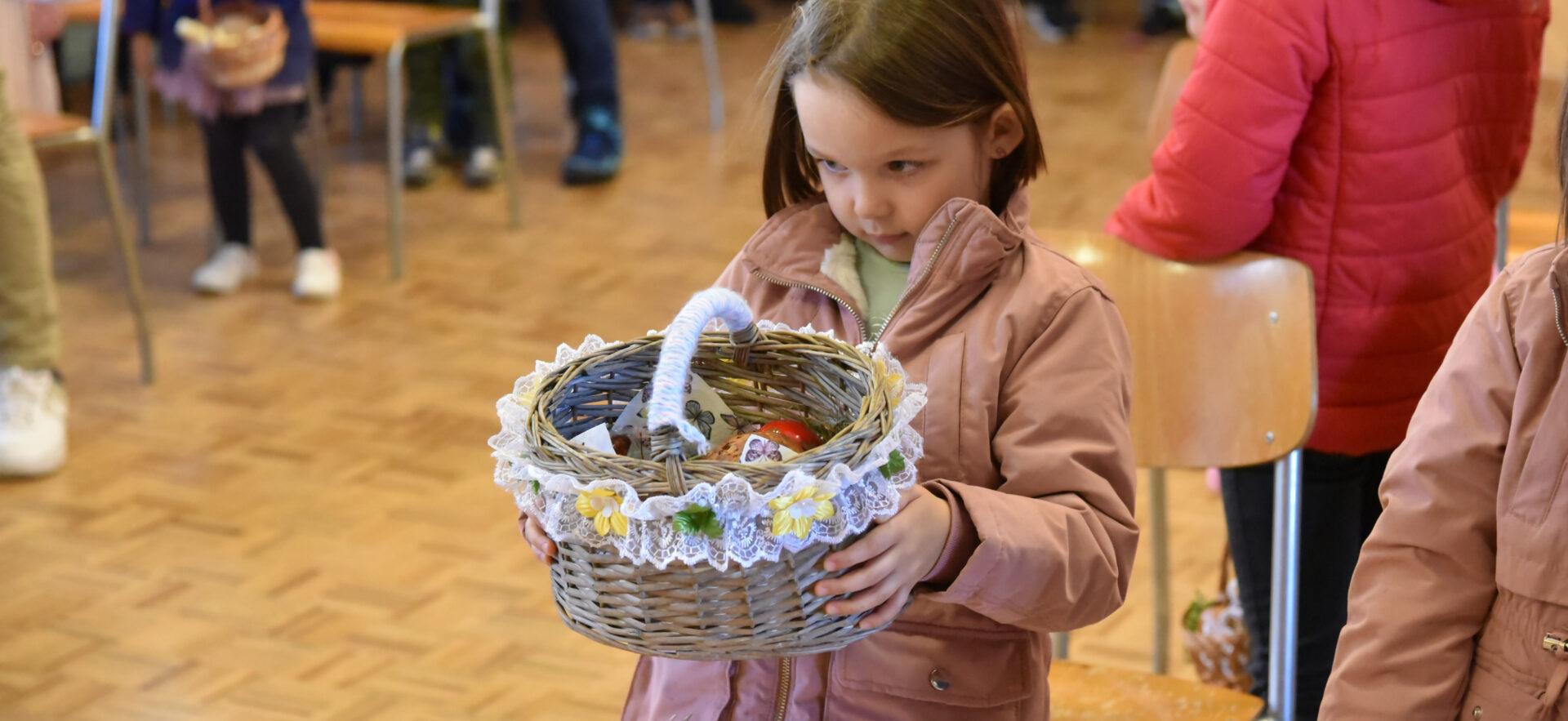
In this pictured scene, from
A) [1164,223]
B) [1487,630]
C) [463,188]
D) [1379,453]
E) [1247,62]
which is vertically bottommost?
[463,188]

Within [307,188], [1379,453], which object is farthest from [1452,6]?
[307,188]

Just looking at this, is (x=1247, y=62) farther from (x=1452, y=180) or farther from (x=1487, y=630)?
(x=1487, y=630)

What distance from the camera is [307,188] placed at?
3.81 m

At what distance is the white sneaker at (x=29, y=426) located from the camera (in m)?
2.83

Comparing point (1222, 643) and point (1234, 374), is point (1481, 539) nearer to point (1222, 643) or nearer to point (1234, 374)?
point (1234, 374)

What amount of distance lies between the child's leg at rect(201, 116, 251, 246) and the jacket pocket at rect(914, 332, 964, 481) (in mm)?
2988

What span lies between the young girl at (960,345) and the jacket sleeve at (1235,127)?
1.31 feet

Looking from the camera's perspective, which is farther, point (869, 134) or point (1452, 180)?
point (1452, 180)

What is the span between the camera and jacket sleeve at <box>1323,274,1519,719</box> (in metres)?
1.02

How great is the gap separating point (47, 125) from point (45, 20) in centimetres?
65

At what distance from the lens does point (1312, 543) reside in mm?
1712

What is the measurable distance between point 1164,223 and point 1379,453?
0.38 metres

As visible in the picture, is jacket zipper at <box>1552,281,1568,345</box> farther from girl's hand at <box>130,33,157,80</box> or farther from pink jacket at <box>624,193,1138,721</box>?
girl's hand at <box>130,33,157,80</box>

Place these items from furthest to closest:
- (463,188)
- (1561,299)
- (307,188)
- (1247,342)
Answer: (463,188) < (307,188) < (1247,342) < (1561,299)
